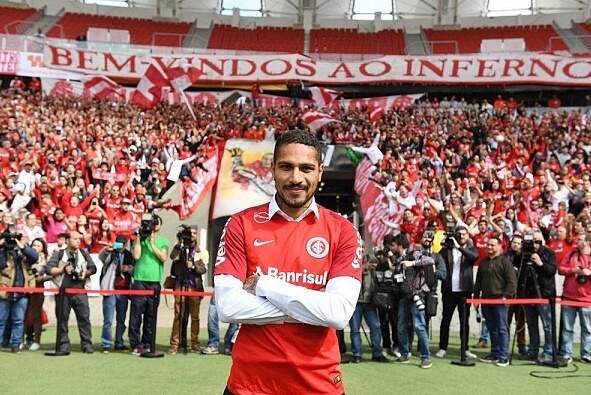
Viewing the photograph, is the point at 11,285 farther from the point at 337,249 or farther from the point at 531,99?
the point at 531,99

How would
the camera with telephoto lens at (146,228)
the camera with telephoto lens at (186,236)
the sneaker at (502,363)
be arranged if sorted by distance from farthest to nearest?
the camera with telephoto lens at (186,236) < the camera with telephoto lens at (146,228) < the sneaker at (502,363)

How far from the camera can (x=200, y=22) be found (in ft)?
131

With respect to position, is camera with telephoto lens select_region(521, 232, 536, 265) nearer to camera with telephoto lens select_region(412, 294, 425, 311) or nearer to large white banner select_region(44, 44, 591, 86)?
camera with telephoto lens select_region(412, 294, 425, 311)

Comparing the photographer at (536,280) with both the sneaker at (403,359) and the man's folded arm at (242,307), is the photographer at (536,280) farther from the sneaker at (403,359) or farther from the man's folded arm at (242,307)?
the man's folded arm at (242,307)

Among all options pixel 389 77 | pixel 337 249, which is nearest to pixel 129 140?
pixel 389 77

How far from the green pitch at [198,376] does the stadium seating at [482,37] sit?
29.1 m

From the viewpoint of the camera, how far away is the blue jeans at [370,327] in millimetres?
9281

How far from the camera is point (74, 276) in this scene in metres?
9.61

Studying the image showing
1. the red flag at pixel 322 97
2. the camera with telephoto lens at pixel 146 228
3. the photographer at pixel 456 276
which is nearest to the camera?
the camera with telephoto lens at pixel 146 228

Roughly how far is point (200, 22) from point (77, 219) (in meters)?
29.4

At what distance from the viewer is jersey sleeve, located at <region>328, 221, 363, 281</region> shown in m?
2.72

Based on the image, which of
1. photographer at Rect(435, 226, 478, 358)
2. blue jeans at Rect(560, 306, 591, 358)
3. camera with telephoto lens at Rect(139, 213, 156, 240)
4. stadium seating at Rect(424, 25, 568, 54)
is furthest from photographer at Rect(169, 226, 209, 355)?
stadium seating at Rect(424, 25, 568, 54)

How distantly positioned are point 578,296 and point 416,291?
2.48m

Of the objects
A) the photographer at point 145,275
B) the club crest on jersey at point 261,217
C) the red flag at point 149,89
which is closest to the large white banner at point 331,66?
the red flag at point 149,89
